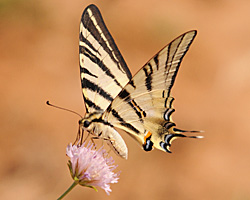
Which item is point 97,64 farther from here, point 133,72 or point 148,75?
point 133,72

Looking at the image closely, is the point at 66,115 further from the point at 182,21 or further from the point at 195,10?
the point at 195,10

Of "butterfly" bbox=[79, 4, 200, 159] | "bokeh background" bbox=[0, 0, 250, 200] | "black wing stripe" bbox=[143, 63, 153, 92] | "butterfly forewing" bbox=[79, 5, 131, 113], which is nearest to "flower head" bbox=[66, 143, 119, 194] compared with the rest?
"butterfly" bbox=[79, 4, 200, 159]

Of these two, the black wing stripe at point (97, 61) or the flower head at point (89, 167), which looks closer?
the flower head at point (89, 167)

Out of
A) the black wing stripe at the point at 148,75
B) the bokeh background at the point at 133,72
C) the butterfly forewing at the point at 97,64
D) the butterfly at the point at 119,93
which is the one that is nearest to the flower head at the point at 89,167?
the butterfly at the point at 119,93

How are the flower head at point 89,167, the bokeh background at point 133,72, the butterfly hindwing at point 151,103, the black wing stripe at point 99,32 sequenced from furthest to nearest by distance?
the bokeh background at point 133,72, the black wing stripe at point 99,32, the butterfly hindwing at point 151,103, the flower head at point 89,167

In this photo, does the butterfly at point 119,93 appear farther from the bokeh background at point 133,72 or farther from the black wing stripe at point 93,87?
the bokeh background at point 133,72

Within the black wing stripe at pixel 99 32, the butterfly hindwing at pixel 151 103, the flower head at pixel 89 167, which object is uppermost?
the black wing stripe at pixel 99 32

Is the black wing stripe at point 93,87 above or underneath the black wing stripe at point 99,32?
underneath
